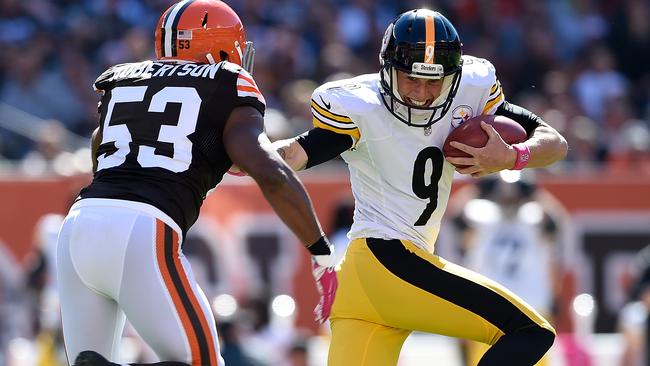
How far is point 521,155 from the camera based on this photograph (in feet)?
17.1

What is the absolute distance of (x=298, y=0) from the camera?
12758mm

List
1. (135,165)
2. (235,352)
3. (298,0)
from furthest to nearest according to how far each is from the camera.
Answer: (298,0)
(235,352)
(135,165)

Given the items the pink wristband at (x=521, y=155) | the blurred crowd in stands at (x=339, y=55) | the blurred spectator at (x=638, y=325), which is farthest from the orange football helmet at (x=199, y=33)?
the blurred crowd in stands at (x=339, y=55)

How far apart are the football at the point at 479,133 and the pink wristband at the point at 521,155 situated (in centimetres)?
5

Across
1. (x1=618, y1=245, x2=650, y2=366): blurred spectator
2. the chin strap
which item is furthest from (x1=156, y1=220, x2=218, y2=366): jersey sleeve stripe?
(x1=618, y1=245, x2=650, y2=366): blurred spectator

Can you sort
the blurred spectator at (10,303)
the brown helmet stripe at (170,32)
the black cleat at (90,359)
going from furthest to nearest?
the blurred spectator at (10,303) < the brown helmet stripe at (170,32) < the black cleat at (90,359)

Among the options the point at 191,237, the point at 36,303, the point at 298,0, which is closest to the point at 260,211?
the point at 191,237

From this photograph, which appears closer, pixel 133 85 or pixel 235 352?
pixel 133 85

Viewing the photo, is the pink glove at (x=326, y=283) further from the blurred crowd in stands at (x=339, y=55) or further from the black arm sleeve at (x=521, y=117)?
the blurred crowd in stands at (x=339, y=55)

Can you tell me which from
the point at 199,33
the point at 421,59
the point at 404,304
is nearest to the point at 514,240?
the point at 404,304

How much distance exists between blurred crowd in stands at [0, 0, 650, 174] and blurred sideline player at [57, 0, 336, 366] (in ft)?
18.7

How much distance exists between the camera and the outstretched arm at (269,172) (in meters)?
4.66

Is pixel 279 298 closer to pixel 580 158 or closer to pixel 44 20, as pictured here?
pixel 580 158

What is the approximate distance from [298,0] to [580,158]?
3.47 metres
